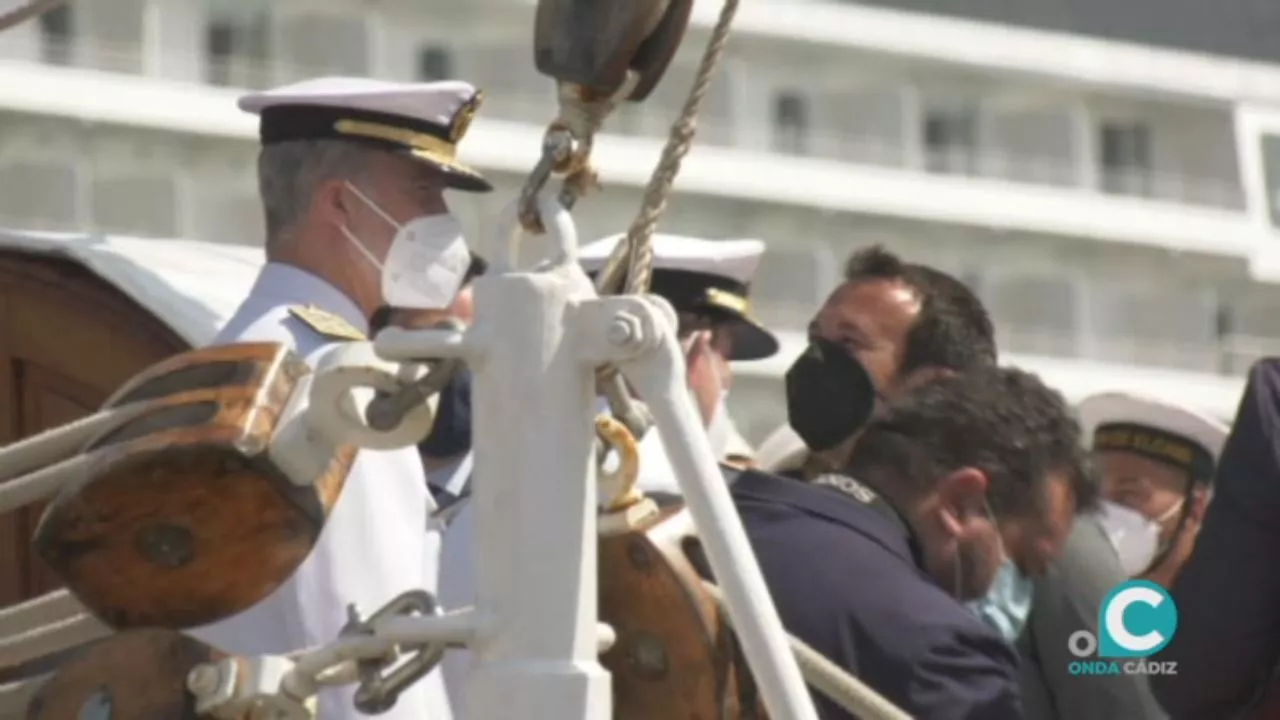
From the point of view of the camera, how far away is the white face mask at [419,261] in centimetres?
427

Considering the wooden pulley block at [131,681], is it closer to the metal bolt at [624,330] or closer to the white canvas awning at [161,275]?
the metal bolt at [624,330]

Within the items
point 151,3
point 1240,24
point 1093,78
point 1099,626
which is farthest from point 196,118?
point 1099,626

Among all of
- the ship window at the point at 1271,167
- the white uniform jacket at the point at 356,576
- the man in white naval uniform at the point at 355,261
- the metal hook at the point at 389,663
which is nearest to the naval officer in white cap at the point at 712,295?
the man in white naval uniform at the point at 355,261

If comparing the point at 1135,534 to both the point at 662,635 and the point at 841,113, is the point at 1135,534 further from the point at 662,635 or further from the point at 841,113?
the point at 841,113

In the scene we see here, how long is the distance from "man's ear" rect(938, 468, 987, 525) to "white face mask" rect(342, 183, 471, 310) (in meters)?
0.61

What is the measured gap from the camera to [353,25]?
34.6m

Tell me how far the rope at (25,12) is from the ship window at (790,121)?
34.6 m

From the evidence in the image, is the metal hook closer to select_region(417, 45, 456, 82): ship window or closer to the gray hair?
the gray hair

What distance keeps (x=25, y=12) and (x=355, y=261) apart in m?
0.46

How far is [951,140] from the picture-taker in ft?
134

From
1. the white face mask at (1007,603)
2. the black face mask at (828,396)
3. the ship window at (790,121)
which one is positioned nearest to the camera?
the white face mask at (1007,603)

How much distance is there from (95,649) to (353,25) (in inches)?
1253

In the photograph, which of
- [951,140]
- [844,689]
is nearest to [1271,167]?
[951,140]

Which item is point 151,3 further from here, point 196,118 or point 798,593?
point 798,593
